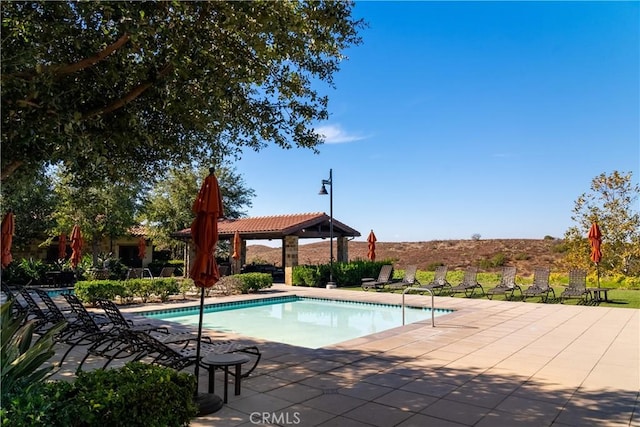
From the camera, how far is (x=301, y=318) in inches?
531

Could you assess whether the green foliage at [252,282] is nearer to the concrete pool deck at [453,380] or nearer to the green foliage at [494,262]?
the concrete pool deck at [453,380]

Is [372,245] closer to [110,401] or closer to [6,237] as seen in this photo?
[6,237]

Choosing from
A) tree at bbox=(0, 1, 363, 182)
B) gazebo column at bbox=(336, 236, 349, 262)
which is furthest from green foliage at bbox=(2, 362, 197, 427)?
gazebo column at bbox=(336, 236, 349, 262)

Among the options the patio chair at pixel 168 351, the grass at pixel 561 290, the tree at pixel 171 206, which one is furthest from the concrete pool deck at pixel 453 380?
the tree at pixel 171 206

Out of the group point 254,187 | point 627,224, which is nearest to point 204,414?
A: point 627,224

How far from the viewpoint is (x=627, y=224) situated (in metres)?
17.7

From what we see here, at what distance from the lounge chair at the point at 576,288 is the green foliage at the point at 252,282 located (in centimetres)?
1095

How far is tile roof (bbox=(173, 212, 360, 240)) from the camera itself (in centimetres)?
2075

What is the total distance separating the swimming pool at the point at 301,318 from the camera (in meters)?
11.0

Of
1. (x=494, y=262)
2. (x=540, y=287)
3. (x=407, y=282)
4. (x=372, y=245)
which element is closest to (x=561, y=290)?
(x=540, y=287)

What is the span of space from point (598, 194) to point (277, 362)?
18.1 m

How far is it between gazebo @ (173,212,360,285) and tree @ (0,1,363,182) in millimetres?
14497

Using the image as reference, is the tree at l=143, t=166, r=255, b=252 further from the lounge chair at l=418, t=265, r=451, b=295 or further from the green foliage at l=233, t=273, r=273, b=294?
the lounge chair at l=418, t=265, r=451, b=295

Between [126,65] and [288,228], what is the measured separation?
15.5m
